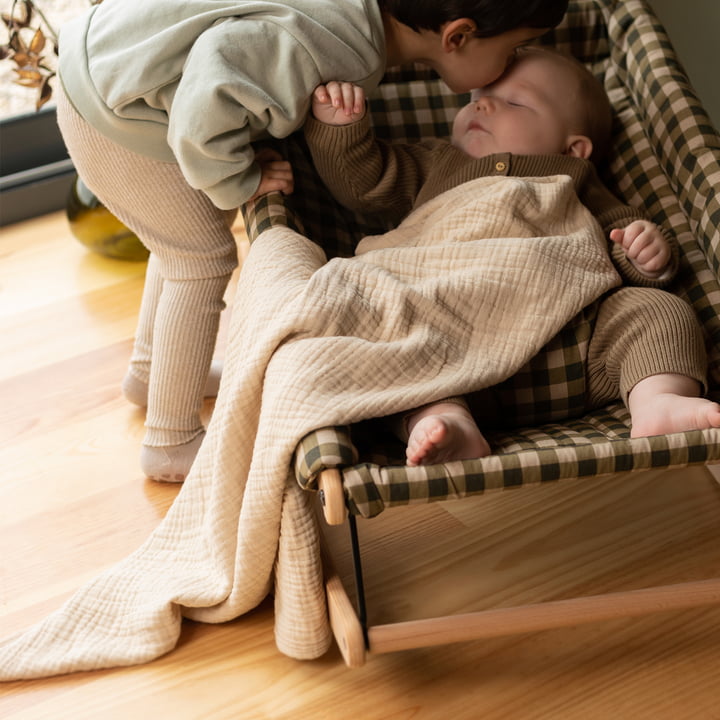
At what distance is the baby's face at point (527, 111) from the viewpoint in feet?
4.56

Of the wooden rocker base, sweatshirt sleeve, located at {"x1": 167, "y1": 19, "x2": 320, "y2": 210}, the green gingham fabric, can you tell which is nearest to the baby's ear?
the green gingham fabric

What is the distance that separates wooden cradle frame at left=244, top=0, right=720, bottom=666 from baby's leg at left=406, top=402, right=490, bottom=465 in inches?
1.3

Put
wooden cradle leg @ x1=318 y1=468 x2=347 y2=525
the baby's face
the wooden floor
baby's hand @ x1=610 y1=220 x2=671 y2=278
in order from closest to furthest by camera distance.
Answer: wooden cradle leg @ x1=318 y1=468 x2=347 y2=525
the wooden floor
baby's hand @ x1=610 y1=220 x2=671 y2=278
the baby's face

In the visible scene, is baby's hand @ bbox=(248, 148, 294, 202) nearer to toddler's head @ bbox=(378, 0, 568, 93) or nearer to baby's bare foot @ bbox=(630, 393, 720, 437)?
toddler's head @ bbox=(378, 0, 568, 93)

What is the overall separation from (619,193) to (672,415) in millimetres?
554

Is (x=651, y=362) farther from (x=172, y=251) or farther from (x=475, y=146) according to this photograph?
(x=172, y=251)

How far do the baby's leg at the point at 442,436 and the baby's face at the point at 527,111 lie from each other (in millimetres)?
476

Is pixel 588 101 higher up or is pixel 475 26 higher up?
pixel 475 26

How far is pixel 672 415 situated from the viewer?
108 cm

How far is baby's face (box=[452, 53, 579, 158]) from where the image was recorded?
4.56 ft

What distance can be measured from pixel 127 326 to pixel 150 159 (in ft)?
2.14

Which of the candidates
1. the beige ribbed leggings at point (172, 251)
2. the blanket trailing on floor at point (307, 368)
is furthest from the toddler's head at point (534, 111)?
the beige ribbed leggings at point (172, 251)

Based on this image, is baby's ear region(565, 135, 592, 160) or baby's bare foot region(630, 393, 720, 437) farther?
baby's ear region(565, 135, 592, 160)

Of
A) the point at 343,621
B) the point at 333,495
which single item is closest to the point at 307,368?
the point at 333,495
